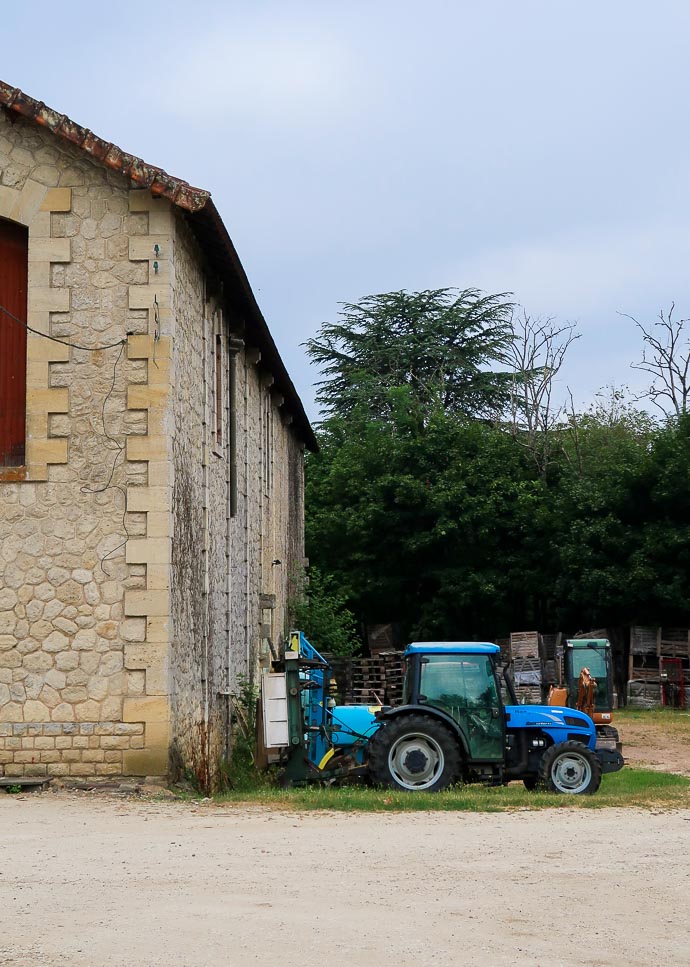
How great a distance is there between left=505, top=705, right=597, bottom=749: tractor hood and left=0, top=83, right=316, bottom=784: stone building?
3.69 m

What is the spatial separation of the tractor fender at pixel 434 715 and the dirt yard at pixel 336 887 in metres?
2.01

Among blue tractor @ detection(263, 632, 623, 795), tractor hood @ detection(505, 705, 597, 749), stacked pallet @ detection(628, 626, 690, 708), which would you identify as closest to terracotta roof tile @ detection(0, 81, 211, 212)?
blue tractor @ detection(263, 632, 623, 795)

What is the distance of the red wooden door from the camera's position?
14.2 metres

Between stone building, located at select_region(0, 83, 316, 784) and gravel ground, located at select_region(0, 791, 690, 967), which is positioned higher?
stone building, located at select_region(0, 83, 316, 784)

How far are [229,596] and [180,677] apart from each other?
13.2ft

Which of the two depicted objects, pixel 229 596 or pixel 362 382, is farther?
pixel 362 382

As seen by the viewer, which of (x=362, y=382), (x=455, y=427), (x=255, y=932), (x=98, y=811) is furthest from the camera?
(x=362, y=382)

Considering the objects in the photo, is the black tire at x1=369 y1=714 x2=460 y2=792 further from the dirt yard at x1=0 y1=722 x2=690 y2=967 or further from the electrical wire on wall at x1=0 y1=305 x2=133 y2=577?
the electrical wire on wall at x1=0 y1=305 x2=133 y2=577

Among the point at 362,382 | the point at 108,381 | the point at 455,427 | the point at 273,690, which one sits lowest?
the point at 273,690

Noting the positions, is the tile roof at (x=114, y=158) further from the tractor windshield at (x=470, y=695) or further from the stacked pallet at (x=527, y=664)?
the stacked pallet at (x=527, y=664)

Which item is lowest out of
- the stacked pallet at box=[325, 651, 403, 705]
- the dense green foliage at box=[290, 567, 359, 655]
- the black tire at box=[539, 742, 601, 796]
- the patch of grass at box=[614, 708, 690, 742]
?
the patch of grass at box=[614, 708, 690, 742]

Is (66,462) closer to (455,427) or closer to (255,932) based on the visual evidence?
(255,932)

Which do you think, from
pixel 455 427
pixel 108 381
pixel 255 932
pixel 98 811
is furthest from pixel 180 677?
pixel 455 427

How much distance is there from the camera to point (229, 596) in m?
18.3
